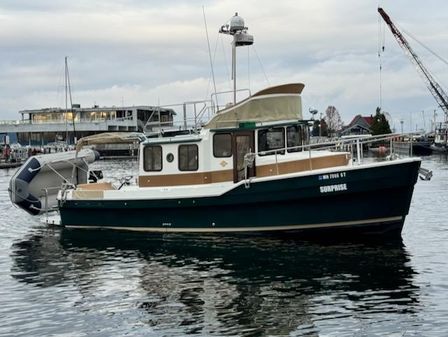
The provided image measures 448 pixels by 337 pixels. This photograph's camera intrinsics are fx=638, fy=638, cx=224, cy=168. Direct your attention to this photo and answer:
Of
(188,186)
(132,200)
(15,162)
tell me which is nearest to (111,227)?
(132,200)

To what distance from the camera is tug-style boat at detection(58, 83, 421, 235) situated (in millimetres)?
17703

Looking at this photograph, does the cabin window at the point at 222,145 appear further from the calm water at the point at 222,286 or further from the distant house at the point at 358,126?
the distant house at the point at 358,126

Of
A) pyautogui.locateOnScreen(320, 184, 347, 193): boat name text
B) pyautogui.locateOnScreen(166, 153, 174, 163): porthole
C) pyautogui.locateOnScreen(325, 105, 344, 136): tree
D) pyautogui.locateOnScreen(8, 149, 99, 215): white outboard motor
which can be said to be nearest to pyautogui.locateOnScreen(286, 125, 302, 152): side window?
pyautogui.locateOnScreen(320, 184, 347, 193): boat name text

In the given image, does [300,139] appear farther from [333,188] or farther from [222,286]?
[222,286]

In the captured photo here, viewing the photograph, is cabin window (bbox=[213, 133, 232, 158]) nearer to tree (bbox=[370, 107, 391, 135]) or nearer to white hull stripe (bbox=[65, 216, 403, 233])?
white hull stripe (bbox=[65, 216, 403, 233])

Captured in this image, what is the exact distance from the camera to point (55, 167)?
24047mm

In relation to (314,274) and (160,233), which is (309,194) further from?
(160,233)

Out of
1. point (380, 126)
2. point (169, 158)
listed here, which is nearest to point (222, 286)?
point (169, 158)

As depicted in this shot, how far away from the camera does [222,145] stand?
19750 millimetres

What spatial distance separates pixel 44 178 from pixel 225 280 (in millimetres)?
11675

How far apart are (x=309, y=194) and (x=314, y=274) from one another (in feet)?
11.6

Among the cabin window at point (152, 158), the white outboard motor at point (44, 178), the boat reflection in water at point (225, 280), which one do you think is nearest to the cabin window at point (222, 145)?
the cabin window at point (152, 158)

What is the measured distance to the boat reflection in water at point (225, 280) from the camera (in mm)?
11672

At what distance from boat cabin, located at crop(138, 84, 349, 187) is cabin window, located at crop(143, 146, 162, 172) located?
58 cm
